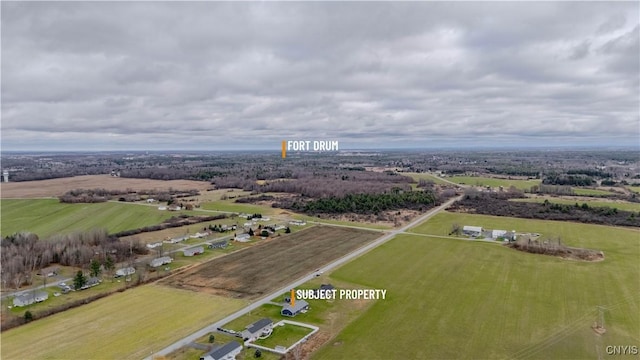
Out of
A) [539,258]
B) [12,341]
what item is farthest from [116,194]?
[539,258]

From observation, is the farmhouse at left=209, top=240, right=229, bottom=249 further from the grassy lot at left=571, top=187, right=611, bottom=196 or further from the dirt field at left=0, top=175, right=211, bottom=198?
the grassy lot at left=571, top=187, right=611, bottom=196

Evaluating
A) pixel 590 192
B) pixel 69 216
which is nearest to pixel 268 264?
pixel 69 216

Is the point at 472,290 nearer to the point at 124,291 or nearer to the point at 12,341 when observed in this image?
the point at 124,291

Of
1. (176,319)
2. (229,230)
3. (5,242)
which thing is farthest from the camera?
(229,230)

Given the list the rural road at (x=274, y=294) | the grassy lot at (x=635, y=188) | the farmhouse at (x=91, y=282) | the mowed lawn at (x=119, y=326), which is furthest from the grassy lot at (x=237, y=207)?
the grassy lot at (x=635, y=188)

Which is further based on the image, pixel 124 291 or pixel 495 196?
pixel 495 196

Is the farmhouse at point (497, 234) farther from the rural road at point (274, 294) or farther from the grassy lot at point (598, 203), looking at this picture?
the grassy lot at point (598, 203)
